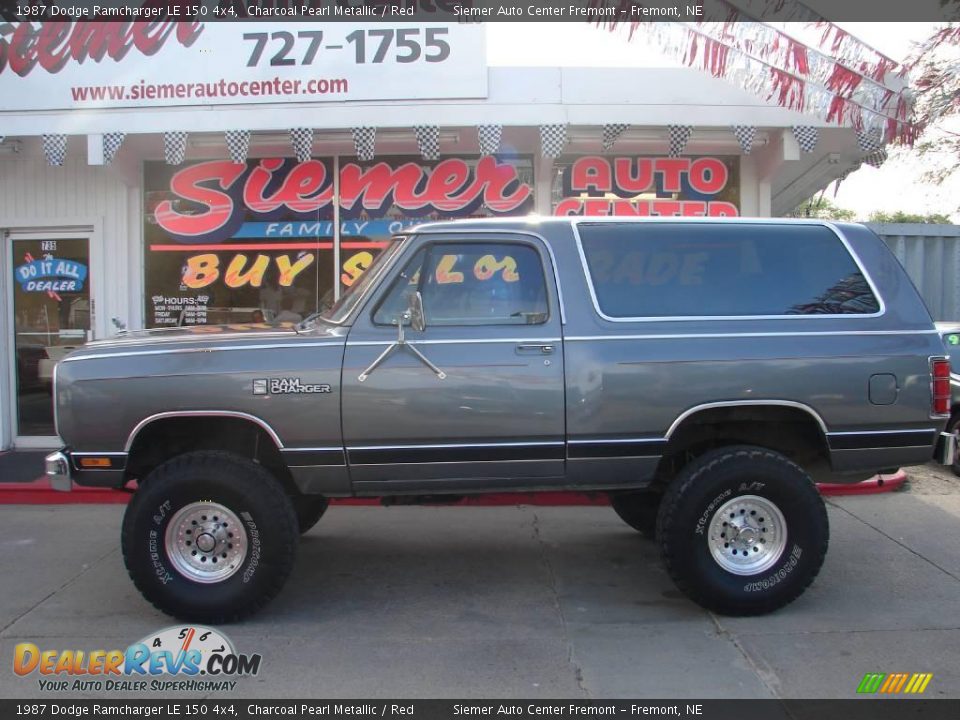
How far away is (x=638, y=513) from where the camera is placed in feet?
18.8

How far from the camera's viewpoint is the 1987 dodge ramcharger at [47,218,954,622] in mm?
4246

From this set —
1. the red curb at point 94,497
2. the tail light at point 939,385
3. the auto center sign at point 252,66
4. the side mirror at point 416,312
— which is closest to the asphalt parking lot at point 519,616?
the red curb at point 94,497

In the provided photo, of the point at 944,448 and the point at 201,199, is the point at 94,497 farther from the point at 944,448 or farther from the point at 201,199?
the point at 944,448

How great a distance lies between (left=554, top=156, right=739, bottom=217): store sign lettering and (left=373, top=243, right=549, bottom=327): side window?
4.34m

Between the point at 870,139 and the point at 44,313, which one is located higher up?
the point at 870,139

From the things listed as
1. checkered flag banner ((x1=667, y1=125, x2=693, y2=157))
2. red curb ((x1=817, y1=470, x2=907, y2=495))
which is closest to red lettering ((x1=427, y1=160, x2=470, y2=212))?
checkered flag banner ((x1=667, y1=125, x2=693, y2=157))

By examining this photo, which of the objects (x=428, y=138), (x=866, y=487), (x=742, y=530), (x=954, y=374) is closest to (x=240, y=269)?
(x=428, y=138)

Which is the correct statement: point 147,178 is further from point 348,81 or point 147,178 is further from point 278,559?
point 278,559

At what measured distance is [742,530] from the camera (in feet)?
14.6

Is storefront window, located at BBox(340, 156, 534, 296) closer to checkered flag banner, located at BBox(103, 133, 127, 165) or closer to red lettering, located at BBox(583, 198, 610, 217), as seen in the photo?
red lettering, located at BBox(583, 198, 610, 217)

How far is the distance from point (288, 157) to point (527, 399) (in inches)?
A: 220

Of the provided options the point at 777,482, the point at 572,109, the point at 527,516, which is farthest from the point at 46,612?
the point at 572,109
